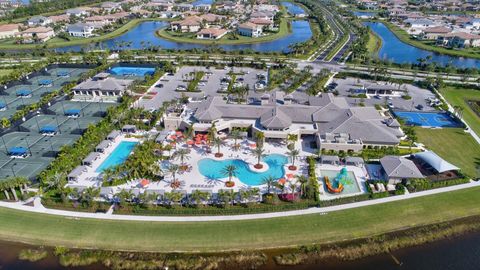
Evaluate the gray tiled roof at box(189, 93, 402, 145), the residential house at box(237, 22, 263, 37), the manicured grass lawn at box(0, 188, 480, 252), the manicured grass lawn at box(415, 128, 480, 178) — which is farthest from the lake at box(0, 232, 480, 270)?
the residential house at box(237, 22, 263, 37)

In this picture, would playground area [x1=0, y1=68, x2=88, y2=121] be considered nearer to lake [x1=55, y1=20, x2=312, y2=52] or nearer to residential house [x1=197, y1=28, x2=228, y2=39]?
lake [x1=55, y1=20, x2=312, y2=52]

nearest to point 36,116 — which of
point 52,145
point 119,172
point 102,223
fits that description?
point 52,145

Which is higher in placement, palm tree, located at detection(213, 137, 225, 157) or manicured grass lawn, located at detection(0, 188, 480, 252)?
palm tree, located at detection(213, 137, 225, 157)

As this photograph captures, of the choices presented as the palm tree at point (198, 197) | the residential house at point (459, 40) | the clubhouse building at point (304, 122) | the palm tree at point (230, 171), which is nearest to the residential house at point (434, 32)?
the residential house at point (459, 40)

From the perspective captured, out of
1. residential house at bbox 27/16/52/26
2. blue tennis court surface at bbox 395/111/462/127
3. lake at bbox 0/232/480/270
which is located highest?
residential house at bbox 27/16/52/26

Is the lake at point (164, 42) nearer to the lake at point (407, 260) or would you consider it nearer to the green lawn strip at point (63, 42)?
the green lawn strip at point (63, 42)

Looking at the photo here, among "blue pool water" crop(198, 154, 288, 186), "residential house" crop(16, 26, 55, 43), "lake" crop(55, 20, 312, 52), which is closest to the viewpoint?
"blue pool water" crop(198, 154, 288, 186)
